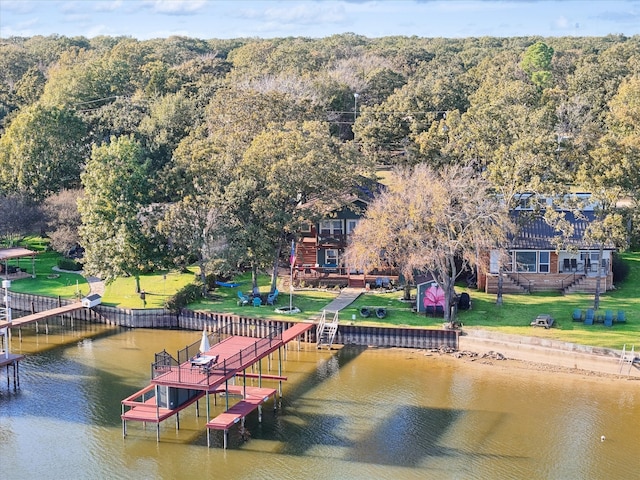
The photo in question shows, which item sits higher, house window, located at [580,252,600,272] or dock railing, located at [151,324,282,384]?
house window, located at [580,252,600,272]

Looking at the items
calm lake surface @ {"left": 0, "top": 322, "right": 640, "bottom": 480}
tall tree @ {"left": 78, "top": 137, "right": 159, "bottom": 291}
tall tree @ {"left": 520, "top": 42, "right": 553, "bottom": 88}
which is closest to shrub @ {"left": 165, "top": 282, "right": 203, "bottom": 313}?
tall tree @ {"left": 78, "top": 137, "right": 159, "bottom": 291}

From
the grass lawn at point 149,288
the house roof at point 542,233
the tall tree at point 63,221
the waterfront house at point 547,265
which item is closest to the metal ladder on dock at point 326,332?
the grass lawn at point 149,288

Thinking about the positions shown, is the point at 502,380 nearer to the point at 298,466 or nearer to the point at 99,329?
the point at 298,466

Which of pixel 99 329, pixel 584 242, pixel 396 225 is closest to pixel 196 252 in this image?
pixel 99 329

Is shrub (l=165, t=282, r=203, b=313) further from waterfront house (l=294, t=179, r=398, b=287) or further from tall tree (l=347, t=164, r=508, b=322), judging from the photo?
Result: tall tree (l=347, t=164, r=508, b=322)

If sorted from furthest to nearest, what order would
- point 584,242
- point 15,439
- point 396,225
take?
1. point 584,242
2. point 396,225
3. point 15,439

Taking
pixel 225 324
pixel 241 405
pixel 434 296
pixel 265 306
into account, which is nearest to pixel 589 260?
pixel 434 296

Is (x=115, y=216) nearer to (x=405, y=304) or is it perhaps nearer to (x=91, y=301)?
(x=91, y=301)
